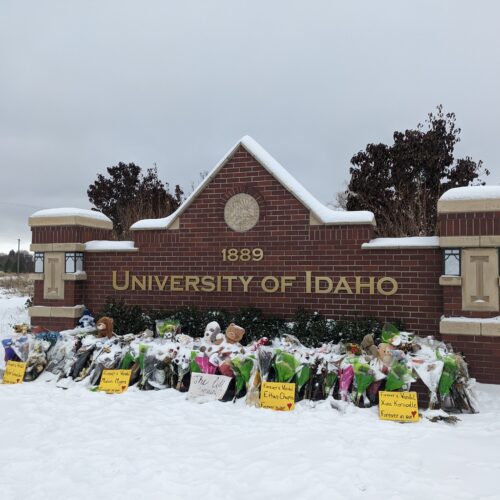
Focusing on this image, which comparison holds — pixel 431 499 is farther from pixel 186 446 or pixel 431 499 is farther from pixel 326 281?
pixel 326 281

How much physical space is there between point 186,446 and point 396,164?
14.3 metres

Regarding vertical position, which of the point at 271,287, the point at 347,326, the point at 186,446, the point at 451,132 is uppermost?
the point at 451,132

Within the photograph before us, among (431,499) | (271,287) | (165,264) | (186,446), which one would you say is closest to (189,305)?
(165,264)

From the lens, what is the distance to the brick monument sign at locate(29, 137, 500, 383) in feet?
19.8

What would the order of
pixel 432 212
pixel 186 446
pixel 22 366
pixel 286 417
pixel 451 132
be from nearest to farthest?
pixel 186 446 → pixel 286 417 → pixel 22 366 → pixel 432 212 → pixel 451 132

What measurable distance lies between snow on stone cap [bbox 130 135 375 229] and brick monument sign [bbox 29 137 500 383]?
0.06 feet

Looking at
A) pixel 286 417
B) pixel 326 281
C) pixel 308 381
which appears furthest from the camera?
pixel 326 281

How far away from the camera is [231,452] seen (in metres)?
3.92

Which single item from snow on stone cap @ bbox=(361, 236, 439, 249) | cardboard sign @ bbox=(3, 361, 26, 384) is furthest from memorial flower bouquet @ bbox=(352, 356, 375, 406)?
cardboard sign @ bbox=(3, 361, 26, 384)

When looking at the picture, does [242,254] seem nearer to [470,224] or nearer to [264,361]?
[264,361]

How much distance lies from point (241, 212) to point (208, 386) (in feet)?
10.1

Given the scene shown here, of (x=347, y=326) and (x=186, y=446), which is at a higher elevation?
(x=347, y=326)

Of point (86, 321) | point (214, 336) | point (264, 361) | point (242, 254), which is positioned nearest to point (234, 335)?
point (214, 336)

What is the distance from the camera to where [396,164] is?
16266 mm
